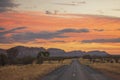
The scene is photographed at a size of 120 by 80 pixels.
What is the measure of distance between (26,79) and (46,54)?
15948cm

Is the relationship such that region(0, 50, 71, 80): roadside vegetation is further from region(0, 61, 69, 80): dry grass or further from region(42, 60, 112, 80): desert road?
region(42, 60, 112, 80): desert road

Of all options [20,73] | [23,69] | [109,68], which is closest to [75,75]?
[20,73]

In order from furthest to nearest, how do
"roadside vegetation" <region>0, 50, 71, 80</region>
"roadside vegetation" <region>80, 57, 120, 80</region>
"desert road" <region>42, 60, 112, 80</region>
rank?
"roadside vegetation" <region>80, 57, 120, 80</region>, "roadside vegetation" <region>0, 50, 71, 80</region>, "desert road" <region>42, 60, 112, 80</region>

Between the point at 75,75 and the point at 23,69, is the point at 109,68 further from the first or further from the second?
the point at 75,75

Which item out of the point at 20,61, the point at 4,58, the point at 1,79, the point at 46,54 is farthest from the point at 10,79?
the point at 46,54

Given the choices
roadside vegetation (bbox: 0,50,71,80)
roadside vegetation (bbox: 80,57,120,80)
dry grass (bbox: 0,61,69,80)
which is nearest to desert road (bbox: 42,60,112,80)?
roadside vegetation (bbox: 0,50,71,80)

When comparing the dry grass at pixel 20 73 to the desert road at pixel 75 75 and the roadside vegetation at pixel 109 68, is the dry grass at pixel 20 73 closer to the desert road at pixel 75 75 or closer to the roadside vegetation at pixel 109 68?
the desert road at pixel 75 75

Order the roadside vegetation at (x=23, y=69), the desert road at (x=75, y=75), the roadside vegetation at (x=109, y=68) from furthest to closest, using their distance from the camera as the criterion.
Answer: the roadside vegetation at (x=109, y=68), the roadside vegetation at (x=23, y=69), the desert road at (x=75, y=75)

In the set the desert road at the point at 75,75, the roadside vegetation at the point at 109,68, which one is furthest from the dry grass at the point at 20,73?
the roadside vegetation at the point at 109,68

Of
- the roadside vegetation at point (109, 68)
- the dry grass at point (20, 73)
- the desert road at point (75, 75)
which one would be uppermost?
the dry grass at point (20, 73)

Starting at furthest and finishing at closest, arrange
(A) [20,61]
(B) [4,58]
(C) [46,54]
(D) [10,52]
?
1. (C) [46,54]
2. (D) [10,52]
3. (A) [20,61]
4. (B) [4,58]

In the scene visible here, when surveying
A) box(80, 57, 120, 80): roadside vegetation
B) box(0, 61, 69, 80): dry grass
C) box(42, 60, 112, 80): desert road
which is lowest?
box(80, 57, 120, 80): roadside vegetation

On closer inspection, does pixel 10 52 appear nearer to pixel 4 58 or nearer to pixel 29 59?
pixel 29 59

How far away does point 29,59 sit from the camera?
5276 inches
